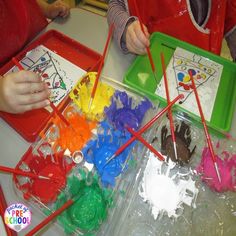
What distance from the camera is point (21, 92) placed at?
0.58m

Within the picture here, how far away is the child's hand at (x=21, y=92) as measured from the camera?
0.58 m

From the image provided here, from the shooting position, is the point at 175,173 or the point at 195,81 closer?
the point at 175,173

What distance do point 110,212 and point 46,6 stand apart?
2.23 ft

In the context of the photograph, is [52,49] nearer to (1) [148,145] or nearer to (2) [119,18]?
(2) [119,18]

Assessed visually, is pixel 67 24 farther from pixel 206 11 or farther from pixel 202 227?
pixel 202 227

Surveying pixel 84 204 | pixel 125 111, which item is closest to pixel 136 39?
pixel 125 111

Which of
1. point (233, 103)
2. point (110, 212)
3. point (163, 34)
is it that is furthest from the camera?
point (163, 34)

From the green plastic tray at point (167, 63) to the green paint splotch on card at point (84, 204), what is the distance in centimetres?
24

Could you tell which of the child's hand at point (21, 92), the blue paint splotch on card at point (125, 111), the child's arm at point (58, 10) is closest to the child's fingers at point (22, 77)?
the child's hand at point (21, 92)

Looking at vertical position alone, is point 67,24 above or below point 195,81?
above

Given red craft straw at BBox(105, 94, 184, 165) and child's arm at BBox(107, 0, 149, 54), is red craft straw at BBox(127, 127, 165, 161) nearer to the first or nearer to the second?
red craft straw at BBox(105, 94, 184, 165)

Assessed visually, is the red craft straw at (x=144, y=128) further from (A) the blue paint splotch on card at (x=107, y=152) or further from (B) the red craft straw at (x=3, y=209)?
(B) the red craft straw at (x=3, y=209)

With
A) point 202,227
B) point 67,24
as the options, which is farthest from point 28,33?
point 202,227

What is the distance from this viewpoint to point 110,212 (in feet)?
1.64
